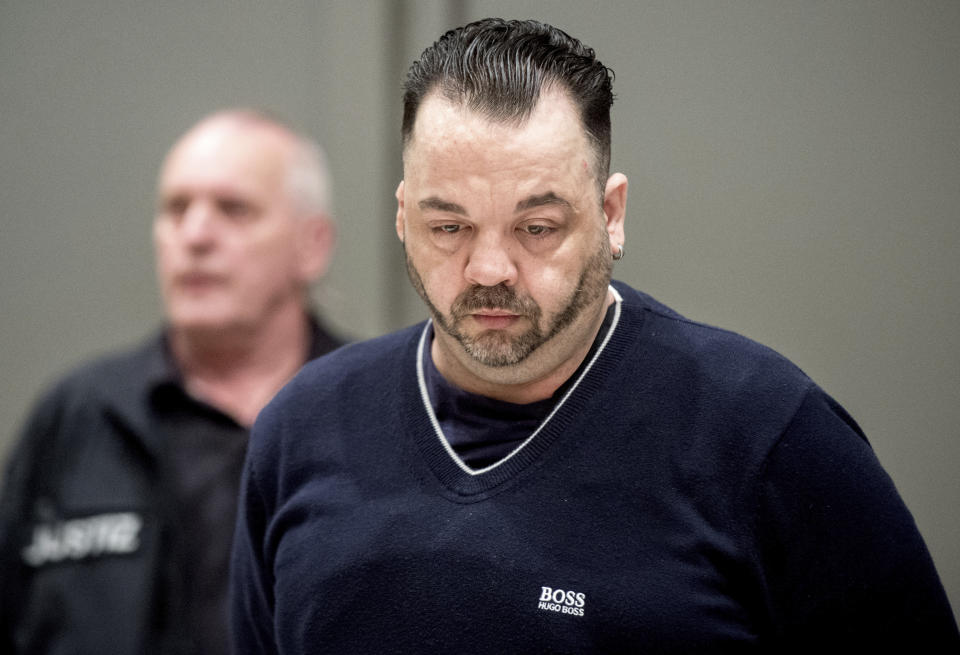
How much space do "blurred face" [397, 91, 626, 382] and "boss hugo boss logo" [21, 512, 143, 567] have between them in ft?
3.71

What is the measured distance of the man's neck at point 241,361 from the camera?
212 centimetres

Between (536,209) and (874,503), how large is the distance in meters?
0.40

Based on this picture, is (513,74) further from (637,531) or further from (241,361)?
(241,361)

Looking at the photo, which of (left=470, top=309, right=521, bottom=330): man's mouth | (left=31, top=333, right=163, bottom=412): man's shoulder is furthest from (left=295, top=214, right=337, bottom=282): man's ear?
(left=470, top=309, right=521, bottom=330): man's mouth

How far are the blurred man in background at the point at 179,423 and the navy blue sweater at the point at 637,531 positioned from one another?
0.89 metres

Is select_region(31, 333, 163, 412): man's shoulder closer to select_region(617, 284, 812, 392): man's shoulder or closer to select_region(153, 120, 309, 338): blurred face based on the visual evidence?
select_region(153, 120, 309, 338): blurred face

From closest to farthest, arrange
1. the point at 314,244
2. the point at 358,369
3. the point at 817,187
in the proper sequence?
the point at 358,369
the point at 817,187
the point at 314,244

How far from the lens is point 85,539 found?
1.88m

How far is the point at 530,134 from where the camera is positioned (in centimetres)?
90

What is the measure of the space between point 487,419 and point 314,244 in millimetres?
1291

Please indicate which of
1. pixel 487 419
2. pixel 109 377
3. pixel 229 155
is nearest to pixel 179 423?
pixel 109 377

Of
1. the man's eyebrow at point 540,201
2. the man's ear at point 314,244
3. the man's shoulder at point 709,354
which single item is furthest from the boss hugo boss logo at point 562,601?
the man's ear at point 314,244

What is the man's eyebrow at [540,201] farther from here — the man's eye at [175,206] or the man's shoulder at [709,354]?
the man's eye at [175,206]

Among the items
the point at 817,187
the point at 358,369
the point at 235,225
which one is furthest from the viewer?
the point at 235,225
